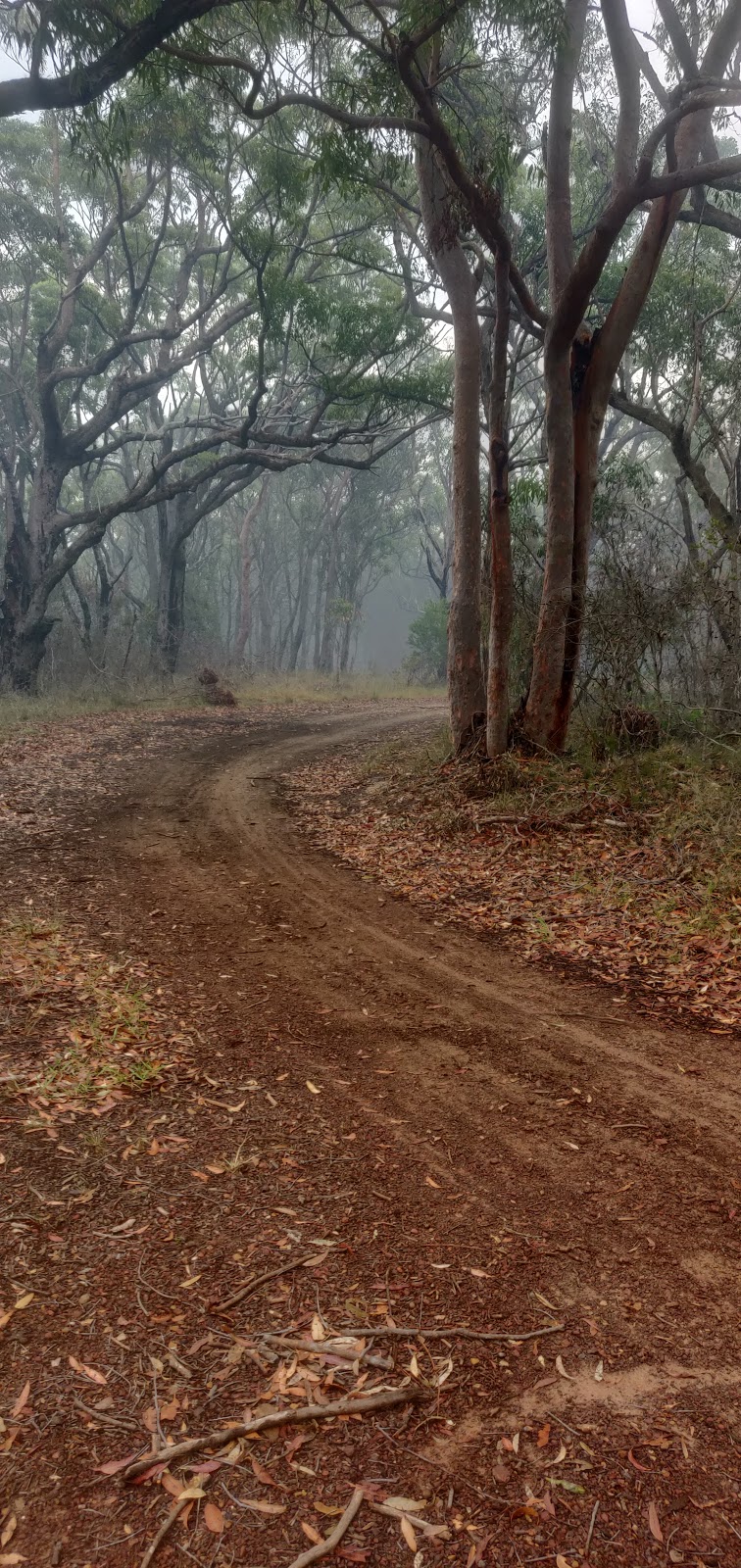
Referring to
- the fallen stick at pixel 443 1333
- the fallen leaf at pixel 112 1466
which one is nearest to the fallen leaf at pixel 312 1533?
the fallen leaf at pixel 112 1466

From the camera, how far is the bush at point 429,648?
29562 mm

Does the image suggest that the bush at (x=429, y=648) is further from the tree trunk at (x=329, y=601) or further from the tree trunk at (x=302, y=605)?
the tree trunk at (x=302, y=605)

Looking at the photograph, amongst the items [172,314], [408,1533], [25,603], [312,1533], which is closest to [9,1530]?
[312,1533]

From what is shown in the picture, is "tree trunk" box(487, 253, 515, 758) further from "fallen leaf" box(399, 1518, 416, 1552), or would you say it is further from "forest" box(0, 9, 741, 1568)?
"fallen leaf" box(399, 1518, 416, 1552)

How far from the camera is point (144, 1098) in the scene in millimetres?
4008

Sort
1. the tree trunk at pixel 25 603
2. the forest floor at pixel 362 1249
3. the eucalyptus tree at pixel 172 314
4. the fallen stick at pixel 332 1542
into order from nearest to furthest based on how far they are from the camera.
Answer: the fallen stick at pixel 332 1542 → the forest floor at pixel 362 1249 → the eucalyptus tree at pixel 172 314 → the tree trunk at pixel 25 603

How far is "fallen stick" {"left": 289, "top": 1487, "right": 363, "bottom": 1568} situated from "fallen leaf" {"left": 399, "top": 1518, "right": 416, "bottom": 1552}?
0.11 meters

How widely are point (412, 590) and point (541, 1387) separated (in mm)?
69241

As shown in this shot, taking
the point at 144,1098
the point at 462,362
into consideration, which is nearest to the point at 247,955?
the point at 144,1098

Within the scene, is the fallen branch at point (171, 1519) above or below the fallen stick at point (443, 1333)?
above

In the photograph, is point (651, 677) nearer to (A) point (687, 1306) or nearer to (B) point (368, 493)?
(A) point (687, 1306)

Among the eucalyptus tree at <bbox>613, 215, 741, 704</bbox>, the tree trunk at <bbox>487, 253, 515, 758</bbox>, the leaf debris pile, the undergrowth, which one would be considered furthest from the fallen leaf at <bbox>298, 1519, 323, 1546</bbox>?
the eucalyptus tree at <bbox>613, 215, 741, 704</bbox>

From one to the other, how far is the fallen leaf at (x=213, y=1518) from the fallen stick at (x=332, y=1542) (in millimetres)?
192

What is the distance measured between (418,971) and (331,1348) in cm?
312
